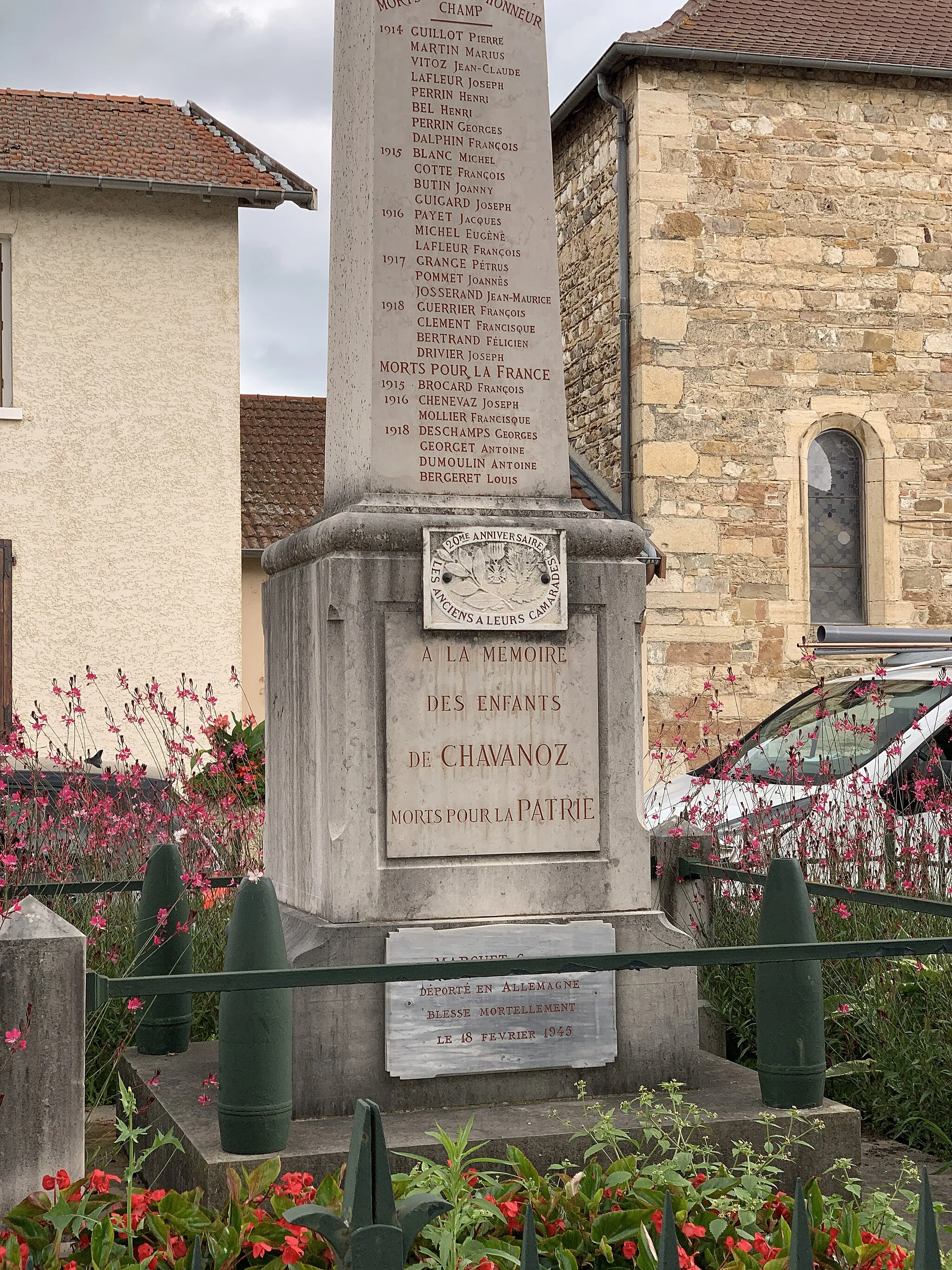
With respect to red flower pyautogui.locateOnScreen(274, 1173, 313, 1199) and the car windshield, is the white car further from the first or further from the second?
red flower pyautogui.locateOnScreen(274, 1173, 313, 1199)

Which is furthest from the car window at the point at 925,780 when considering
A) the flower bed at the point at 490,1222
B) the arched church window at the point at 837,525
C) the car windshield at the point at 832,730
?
the arched church window at the point at 837,525

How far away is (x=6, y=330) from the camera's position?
1504 centimetres

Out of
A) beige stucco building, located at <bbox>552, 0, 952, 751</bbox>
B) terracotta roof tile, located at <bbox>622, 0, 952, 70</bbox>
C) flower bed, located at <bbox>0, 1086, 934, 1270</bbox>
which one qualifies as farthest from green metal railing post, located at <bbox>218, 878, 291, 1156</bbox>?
terracotta roof tile, located at <bbox>622, 0, 952, 70</bbox>

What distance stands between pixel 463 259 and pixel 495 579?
1.02m

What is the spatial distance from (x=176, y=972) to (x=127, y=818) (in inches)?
54.8

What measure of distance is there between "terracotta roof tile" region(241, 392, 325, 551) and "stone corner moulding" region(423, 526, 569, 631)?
11613 millimetres

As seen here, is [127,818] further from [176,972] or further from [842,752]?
[842,752]

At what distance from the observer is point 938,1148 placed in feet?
15.4

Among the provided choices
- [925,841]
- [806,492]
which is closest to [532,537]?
[925,841]

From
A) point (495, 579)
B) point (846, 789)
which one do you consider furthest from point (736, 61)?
point (495, 579)

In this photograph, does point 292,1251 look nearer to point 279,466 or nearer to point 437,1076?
point 437,1076

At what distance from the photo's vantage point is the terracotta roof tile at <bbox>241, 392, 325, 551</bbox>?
1702cm

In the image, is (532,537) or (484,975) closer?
(484,975)

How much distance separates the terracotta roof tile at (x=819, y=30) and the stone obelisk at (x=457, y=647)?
11.4m
